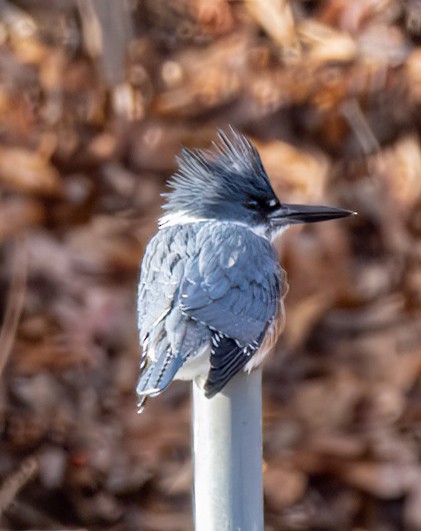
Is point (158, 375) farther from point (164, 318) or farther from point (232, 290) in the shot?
point (232, 290)

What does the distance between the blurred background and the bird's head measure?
0.76m

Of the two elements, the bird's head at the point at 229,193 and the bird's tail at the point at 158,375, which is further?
the bird's head at the point at 229,193

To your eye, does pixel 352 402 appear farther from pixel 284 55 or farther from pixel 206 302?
pixel 206 302

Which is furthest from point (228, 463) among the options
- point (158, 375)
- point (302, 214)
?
point (302, 214)

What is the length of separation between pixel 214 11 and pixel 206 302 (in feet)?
4.84

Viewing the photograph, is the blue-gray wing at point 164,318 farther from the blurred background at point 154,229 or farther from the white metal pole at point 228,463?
the blurred background at point 154,229

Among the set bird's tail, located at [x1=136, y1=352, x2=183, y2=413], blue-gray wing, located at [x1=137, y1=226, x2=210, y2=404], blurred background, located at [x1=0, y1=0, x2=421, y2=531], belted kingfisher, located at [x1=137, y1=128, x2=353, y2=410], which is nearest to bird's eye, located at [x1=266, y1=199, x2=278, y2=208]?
belted kingfisher, located at [x1=137, y1=128, x2=353, y2=410]

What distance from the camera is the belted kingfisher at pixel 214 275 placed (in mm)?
1417

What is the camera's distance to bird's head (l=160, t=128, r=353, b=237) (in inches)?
67.1

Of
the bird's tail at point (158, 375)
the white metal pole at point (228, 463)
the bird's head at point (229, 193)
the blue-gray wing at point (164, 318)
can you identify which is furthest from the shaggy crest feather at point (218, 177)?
the white metal pole at point (228, 463)

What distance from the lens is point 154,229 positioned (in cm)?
258

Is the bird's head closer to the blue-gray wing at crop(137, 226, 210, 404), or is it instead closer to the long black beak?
the long black beak

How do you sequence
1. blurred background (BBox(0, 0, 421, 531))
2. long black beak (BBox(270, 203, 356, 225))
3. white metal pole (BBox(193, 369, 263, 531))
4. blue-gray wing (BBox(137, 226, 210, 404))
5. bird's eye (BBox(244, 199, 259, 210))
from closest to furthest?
1. white metal pole (BBox(193, 369, 263, 531))
2. blue-gray wing (BBox(137, 226, 210, 404))
3. long black beak (BBox(270, 203, 356, 225))
4. bird's eye (BBox(244, 199, 259, 210))
5. blurred background (BBox(0, 0, 421, 531))

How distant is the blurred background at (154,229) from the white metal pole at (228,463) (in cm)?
121
